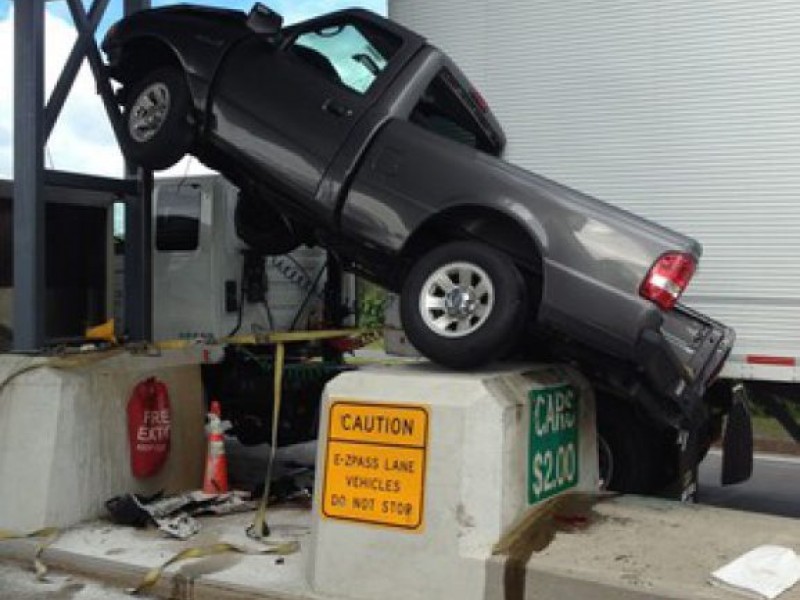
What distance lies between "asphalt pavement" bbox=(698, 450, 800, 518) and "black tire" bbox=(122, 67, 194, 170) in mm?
5304

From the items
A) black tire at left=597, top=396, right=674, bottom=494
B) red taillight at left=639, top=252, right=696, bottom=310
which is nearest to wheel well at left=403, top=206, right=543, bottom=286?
red taillight at left=639, top=252, right=696, bottom=310

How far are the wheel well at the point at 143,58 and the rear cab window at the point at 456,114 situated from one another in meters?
1.68

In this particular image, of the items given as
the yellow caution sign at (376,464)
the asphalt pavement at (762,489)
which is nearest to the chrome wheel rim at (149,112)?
the yellow caution sign at (376,464)

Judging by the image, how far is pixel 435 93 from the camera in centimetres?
618

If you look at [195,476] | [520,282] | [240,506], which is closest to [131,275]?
[195,476]

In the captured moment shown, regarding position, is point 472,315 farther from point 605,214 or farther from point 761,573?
point 761,573

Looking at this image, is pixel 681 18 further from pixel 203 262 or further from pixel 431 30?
pixel 203 262

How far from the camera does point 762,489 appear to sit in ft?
29.2

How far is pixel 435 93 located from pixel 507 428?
102 inches

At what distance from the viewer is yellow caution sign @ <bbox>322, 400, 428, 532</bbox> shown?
14.8ft

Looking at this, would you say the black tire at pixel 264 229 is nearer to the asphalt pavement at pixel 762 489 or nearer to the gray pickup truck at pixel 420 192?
the gray pickup truck at pixel 420 192

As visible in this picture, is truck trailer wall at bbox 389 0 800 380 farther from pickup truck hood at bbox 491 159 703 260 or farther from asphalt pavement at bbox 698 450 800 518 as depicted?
asphalt pavement at bbox 698 450 800 518

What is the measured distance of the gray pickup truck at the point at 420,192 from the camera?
5.11 metres

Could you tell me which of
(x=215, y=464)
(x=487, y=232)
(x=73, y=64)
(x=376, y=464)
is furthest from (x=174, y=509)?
(x=73, y=64)
